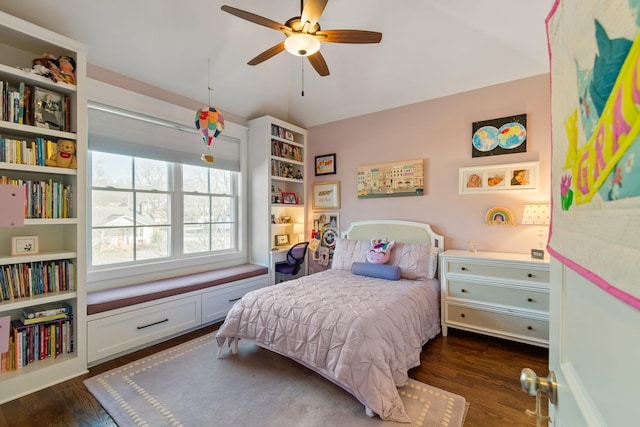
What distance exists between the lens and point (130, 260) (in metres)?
3.01

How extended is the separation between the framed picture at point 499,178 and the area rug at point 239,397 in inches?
81.7

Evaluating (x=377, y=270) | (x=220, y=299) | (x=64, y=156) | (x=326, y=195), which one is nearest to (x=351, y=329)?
(x=377, y=270)

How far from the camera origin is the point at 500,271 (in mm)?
2648

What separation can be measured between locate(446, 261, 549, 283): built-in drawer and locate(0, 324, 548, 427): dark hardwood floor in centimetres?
68

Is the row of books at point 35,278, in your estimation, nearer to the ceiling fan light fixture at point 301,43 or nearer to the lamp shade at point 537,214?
the ceiling fan light fixture at point 301,43

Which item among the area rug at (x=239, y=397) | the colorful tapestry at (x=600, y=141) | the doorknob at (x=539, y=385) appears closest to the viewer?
the colorful tapestry at (x=600, y=141)

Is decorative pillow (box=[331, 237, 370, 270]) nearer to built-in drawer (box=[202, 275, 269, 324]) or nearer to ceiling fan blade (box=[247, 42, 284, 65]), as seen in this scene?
built-in drawer (box=[202, 275, 269, 324])

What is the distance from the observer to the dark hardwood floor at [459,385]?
5.83ft

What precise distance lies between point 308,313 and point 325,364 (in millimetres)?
357

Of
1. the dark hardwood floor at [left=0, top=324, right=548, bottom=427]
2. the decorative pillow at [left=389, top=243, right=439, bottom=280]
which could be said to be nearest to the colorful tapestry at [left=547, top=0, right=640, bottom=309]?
the dark hardwood floor at [left=0, top=324, right=548, bottom=427]

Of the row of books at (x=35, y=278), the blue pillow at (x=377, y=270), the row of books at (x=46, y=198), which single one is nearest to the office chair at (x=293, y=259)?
the blue pillow at (x=377, y=270)

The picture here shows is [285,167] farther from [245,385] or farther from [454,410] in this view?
[454,410]

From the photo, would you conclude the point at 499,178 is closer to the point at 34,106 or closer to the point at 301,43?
the point at 301,43

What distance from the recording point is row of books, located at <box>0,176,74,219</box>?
2.09 meters
